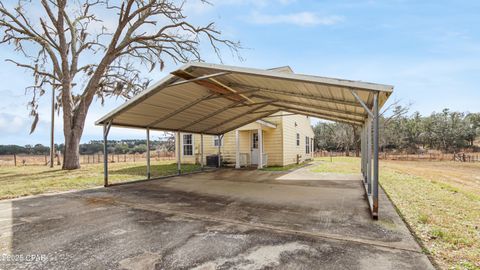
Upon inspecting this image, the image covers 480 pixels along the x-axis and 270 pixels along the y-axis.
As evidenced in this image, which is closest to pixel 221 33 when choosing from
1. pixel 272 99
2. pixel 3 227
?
pixel 272 99

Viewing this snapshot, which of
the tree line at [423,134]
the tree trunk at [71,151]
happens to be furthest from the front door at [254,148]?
the tree line at [423,134]

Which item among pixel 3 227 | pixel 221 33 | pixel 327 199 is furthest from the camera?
pixel 221 33

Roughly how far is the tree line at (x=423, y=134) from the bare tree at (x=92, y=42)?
1166 inches

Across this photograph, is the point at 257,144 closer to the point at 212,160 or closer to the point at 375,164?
the point at 212,160

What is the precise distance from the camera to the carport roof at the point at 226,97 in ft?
17.4

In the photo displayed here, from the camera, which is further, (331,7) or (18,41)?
(18,41)

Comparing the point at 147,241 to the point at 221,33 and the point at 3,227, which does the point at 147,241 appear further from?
the point at 221,33

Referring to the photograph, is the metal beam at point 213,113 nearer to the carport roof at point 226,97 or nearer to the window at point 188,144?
the carport roof at point 226,97

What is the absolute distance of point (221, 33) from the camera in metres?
15.4

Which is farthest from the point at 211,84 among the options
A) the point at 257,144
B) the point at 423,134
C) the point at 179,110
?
the point at 423,134

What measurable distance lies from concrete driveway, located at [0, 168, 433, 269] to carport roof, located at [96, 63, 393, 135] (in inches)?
96.3

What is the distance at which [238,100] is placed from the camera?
9344mm

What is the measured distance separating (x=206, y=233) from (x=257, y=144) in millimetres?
11508

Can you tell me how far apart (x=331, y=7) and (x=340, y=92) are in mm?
2731
